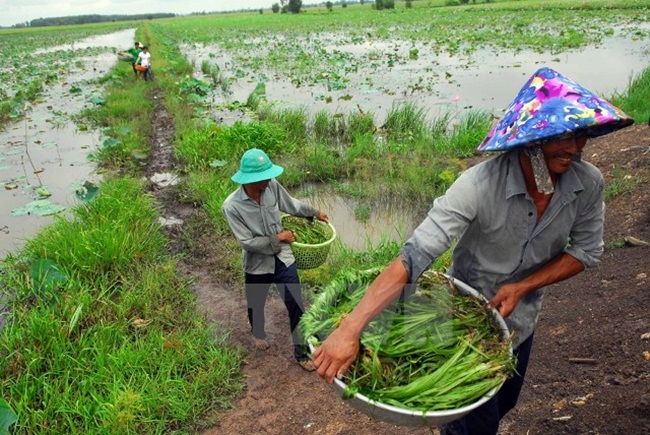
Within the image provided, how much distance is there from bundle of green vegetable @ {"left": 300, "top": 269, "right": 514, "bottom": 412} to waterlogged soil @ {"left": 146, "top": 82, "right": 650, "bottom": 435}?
1.06 meters

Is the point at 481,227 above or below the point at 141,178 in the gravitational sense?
above

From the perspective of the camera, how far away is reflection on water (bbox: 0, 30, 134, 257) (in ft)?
19.4

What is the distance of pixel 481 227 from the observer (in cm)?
159

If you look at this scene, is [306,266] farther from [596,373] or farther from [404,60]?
[404,60]

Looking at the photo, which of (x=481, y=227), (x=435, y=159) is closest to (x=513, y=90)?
(x=435, y=159)

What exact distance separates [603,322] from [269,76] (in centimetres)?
1331

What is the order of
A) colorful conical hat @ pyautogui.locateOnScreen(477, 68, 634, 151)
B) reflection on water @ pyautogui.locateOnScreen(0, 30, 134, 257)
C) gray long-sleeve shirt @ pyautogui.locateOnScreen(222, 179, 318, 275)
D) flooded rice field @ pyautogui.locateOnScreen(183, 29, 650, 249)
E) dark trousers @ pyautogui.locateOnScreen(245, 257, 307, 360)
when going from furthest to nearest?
flooded rice field @ pyautogui.locateOnScreen(183, 29, 650, 249) < reflection on water @ pyautogui.locateOnScreen(0, 30, 134, 257) < dark trousers @ pyautogui.locateOnScreen(245, 257, 307, 360) < gray long-sleeve shirt @ pyautogui.locateOnScreen(222, 179, 318, 275) < colorful conical hat @ pyautogui.locateOnScreen(477, 68, 634, 151)

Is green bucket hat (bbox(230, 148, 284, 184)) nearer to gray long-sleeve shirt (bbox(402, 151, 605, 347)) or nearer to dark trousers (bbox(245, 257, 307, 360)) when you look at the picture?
dark trousers (bbox(245, 257, 307, 360))

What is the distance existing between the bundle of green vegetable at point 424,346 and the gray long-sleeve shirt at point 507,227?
5.9 inches

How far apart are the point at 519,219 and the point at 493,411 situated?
752mm

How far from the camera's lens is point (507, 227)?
157 centimetres

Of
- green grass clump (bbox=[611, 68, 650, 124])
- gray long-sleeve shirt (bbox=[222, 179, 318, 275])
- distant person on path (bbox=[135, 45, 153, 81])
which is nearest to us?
gray long-sleeve shirt (bbox=[222, 179, 318, 275])

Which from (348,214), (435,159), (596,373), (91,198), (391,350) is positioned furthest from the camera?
(435,159)

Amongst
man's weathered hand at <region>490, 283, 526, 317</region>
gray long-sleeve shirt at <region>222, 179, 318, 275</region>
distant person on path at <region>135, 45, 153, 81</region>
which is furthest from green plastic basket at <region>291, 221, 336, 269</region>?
distant person on path at <region>135, 45, 153, 81</region>
